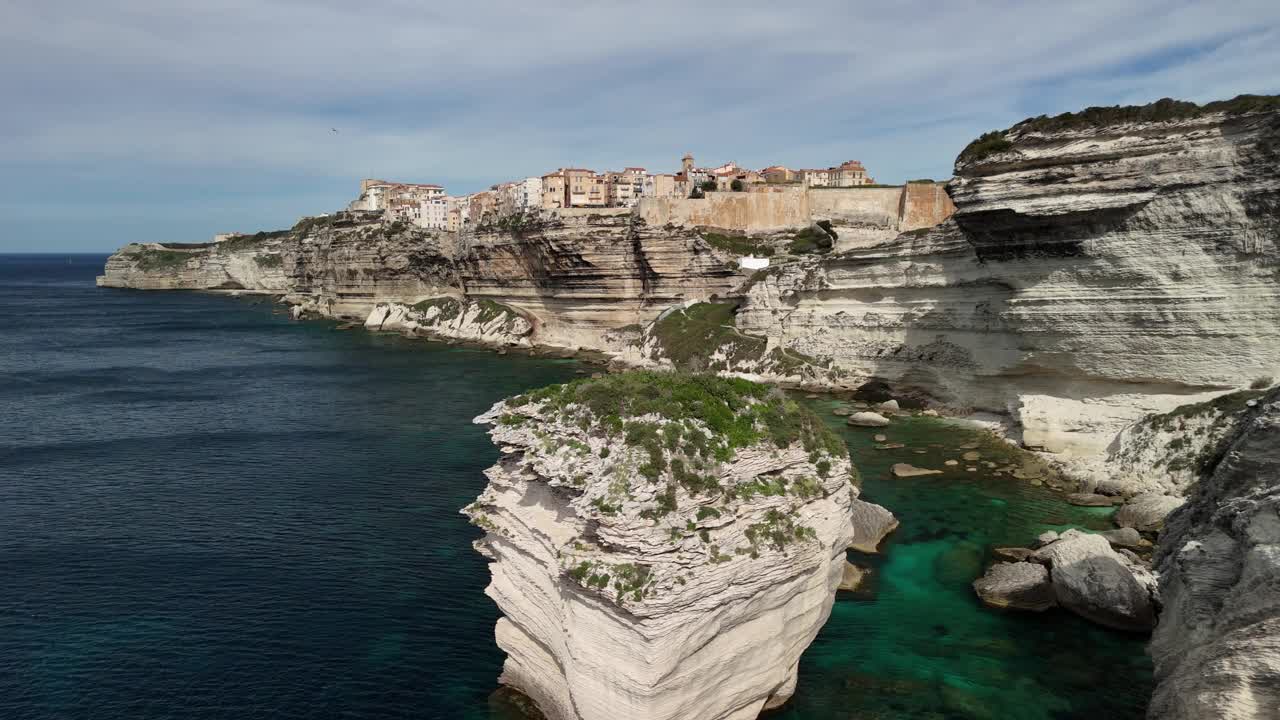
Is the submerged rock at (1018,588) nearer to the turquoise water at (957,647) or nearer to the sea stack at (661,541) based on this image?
the turquoise water at (957,647)

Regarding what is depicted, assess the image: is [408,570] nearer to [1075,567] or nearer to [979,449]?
[1075,567]

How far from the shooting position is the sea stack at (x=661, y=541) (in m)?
14.2

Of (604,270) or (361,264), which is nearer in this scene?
(604,270)

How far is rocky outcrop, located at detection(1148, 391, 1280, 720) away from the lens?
13.3 metres

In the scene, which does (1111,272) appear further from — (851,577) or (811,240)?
(811,240)

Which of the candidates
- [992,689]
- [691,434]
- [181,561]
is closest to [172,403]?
[181,561]

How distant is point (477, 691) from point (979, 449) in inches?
1150

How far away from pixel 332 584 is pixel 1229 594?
2467cm

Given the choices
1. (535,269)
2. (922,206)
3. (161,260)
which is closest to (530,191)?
(535,269)

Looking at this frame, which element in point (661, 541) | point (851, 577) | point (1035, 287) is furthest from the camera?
point (1035, 287)

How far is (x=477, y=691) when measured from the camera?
1906cm

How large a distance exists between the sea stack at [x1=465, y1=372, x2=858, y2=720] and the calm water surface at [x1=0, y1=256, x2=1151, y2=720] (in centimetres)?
302

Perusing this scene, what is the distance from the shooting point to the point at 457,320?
9325cm

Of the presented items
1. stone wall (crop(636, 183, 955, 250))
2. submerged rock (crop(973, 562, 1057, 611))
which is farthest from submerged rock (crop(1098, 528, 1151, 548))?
stone wall (crop(636, 183, 955, 250))
